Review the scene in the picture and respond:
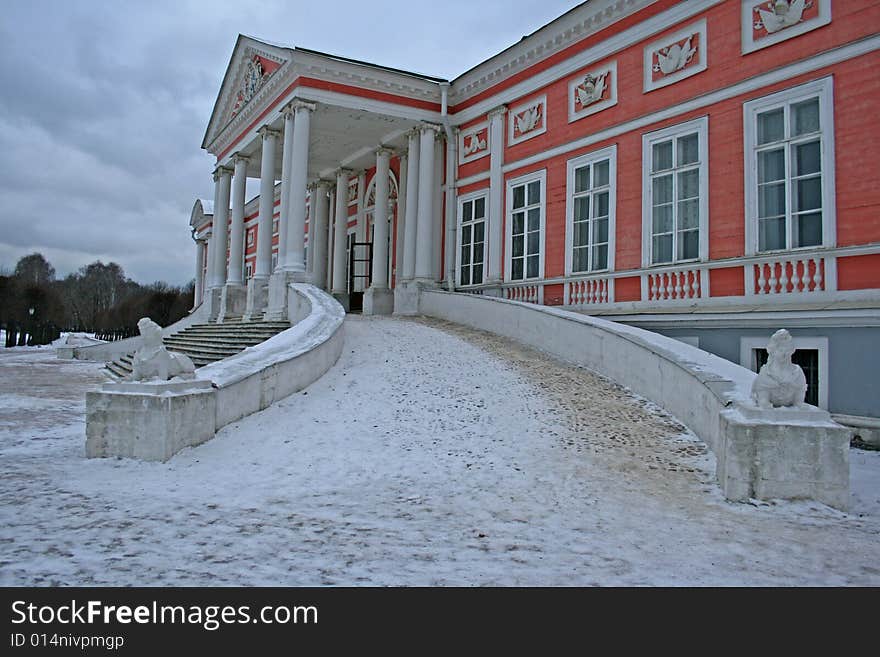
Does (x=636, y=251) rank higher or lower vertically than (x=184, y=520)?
higher

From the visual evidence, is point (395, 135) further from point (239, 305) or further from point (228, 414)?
point (228, 414)

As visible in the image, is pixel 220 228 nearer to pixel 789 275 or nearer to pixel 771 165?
pixel 771 165

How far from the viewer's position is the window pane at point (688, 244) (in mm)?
10500

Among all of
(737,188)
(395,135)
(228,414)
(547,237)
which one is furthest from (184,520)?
(395,135)

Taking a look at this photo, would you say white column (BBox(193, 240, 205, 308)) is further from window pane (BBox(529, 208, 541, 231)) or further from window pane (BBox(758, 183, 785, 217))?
window pane (BBox(758, 183, 785, 217))

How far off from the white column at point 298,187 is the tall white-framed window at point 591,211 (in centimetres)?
630

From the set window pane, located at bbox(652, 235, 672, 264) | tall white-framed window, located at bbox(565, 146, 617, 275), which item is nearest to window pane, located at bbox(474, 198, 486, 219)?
tall white-framed window, located at bbox(565, 146, 617, 275)

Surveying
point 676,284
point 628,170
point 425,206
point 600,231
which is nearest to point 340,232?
point 425,206

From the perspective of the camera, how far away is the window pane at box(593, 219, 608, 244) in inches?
483

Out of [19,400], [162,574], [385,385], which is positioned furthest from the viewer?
[19,400]

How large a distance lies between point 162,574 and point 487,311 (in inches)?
413

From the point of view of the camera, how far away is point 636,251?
11.5 m

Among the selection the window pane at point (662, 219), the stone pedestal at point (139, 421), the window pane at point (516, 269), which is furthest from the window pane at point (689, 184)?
the stone pedestal at point (139, 421)

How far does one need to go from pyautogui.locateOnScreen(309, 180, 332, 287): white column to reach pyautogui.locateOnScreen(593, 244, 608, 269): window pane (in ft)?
39.9
